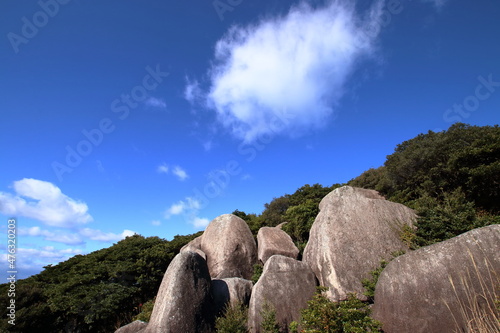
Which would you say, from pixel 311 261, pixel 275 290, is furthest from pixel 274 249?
pixel 275 290

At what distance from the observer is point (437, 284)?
7.38 metres

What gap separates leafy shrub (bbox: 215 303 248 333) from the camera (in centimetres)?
866

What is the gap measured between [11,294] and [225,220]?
34.2ft

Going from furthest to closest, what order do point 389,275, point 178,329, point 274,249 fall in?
point 274,249 → point 178,329 → point 389,275

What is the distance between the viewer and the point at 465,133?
22.2 m

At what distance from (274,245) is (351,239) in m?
4.69

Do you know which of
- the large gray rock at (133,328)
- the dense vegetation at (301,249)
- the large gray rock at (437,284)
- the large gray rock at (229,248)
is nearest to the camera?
the large gray rock at (437,284)

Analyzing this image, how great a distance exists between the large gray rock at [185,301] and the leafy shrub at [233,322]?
701 millimetres

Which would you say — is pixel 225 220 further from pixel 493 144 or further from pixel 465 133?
pixel 465 133

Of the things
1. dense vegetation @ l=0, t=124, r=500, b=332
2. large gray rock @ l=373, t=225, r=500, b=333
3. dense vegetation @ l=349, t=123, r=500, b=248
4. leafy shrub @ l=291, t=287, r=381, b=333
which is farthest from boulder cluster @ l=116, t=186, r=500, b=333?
leafy shrub @ l=291, t=287, r=381, b=333

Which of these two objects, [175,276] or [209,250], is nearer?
[175,276]

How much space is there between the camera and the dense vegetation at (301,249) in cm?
1024

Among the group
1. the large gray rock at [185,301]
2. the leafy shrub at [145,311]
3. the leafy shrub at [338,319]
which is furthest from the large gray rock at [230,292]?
the leafy shrub at [338,319]

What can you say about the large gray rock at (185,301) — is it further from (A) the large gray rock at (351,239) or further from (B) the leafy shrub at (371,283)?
(B) the leafy shrub at (371,283)
